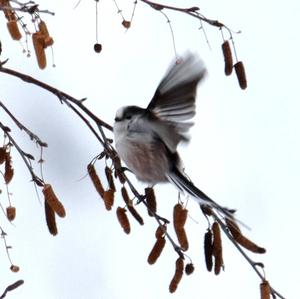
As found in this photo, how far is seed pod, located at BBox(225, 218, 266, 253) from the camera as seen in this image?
148 cm

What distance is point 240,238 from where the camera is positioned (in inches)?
59.1

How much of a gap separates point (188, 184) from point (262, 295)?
0.88 ft

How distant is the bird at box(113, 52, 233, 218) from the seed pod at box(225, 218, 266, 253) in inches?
1.3

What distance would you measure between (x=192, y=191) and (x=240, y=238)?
0.45 feet

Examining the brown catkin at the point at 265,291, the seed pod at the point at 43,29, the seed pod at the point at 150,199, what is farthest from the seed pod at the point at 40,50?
the brown catkin at the point at 265,291

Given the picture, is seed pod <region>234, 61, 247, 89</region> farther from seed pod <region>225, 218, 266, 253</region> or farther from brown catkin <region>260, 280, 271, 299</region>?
Answer: brown catkin <region>260, 280, 271, 299</region>

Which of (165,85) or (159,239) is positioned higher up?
(165,85)

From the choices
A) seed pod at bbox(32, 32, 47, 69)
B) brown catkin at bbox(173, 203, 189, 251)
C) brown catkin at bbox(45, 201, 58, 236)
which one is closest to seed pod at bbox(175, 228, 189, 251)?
brown catkin at bbox(173, 203, 189, 251)

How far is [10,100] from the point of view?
2818 mm

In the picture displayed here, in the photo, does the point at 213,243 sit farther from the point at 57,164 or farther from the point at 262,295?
the point at 57,164

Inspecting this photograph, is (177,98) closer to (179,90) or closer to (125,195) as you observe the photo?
(179,90)

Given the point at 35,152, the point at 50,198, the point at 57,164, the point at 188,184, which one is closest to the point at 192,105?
the point at 188,184

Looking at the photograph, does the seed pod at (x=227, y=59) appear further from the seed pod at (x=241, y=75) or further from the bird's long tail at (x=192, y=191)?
the bird's long tail at (x=192, y=191)

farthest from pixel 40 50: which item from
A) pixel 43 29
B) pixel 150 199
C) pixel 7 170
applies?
pixel 150 199
